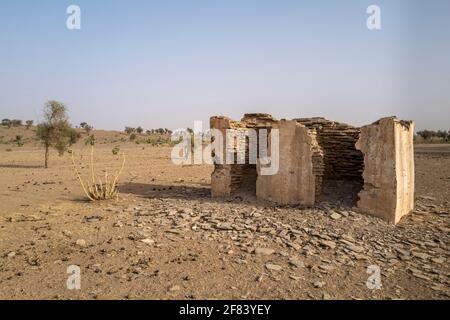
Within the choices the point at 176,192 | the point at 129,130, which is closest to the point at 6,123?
the point at 129,130

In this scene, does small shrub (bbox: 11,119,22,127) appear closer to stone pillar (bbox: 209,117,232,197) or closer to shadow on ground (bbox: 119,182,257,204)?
shadow on ground (bbox: 119,182,257,204)

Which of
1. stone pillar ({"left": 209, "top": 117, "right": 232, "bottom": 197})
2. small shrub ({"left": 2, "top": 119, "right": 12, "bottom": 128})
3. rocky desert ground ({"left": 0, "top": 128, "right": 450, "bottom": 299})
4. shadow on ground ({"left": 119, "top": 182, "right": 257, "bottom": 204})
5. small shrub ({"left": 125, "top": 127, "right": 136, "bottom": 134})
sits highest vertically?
small shrub ({"left": 2, "top": 119, "right": 12, "bottom": 128})

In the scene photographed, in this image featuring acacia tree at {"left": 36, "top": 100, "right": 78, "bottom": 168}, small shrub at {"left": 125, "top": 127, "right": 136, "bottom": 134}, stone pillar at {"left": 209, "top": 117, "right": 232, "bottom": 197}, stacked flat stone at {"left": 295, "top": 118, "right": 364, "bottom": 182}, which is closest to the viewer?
stacked flat stone at {"left": 295, "top": 118, "right": 364, "bottom": 182}

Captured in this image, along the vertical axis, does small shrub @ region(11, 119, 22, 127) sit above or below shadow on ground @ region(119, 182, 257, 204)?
above

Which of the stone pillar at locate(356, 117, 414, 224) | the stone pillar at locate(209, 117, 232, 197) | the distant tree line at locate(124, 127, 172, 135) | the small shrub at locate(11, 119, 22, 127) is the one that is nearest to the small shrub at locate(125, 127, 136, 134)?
the distant tree line at locate(124, 127, 172, 135)

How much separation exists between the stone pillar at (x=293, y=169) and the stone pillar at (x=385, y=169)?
3.84ft

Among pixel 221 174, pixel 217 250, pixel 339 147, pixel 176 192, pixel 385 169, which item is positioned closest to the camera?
pixel 217 250

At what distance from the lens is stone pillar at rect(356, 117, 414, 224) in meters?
7.47

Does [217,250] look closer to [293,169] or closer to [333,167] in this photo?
[293,169]

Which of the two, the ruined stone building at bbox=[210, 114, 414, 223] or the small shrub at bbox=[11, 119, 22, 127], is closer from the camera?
the ruined stone building at bbox=[210, 114, 414, 223]

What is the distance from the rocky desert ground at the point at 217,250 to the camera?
499 centimetres

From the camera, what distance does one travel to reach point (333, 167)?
9609 mm

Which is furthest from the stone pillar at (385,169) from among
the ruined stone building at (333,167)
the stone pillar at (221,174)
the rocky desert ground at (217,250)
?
the stone pillar at (221,174)

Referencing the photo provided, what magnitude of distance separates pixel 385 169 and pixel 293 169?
2.06 meters
